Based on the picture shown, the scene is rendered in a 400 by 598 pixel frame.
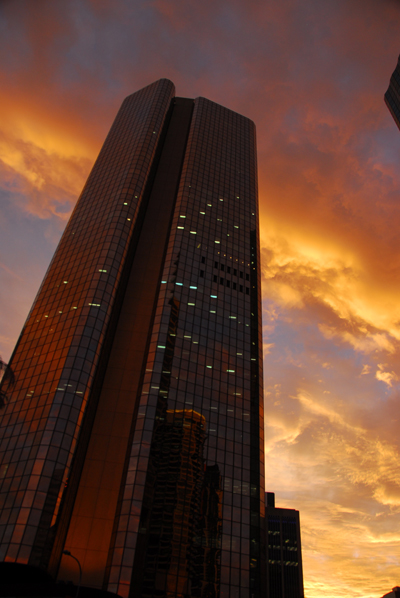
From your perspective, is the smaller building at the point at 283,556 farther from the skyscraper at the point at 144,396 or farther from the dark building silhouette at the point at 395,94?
the dark building silhouette at the point at 395,94

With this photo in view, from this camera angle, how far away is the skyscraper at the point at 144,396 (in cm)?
6912

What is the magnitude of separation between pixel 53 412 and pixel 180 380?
25643mm

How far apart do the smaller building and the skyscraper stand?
120818 mm

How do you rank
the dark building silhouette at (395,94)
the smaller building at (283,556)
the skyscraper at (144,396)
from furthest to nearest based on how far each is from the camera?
the smaller building at (283,556) → the dark building silhouette at (395,94) → the skyscraper at (144,396)

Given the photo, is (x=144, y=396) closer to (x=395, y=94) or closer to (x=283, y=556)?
(x=395, y=94)

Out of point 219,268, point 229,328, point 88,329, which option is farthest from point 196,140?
point 88,329

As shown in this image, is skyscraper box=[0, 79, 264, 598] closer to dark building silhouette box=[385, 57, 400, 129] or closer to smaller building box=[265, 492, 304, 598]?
dark building silhouette box=[385, 57, 400, 129]

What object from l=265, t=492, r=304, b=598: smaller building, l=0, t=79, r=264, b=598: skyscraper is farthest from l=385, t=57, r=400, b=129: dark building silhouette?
l=265, t=492, r=304, b=598: smaller building

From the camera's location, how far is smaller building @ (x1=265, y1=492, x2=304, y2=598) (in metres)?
178

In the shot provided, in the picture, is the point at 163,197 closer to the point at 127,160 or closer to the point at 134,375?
the point at 127,160

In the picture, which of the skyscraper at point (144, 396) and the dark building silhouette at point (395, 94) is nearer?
the skyscraper at point (144, 396)

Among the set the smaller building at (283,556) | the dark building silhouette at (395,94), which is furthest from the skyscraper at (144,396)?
the smaller building at (283,556)

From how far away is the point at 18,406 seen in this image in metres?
82.2

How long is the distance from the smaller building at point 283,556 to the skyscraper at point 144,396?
4757 inches
